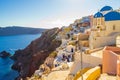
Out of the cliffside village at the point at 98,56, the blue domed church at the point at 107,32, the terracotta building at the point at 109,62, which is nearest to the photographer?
the cliffside village at the point at 98,56

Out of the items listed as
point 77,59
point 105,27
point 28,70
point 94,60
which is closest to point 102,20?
point 105,27

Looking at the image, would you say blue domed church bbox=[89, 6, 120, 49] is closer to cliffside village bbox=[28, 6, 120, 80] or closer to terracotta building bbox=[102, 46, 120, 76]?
cliffside village bbox=[28, 6, 120, 80]

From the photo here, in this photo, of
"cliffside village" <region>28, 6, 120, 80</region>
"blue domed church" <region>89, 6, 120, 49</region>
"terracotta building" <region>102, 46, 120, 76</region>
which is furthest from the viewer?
"blue domed church" <region>89, 6, 120, 49</region>

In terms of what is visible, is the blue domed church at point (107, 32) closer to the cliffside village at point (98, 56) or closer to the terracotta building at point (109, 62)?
the cliffside village at point (98, 56)

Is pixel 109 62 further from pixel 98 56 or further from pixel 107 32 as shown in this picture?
pixel 107 32

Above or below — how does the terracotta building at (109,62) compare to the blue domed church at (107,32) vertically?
below

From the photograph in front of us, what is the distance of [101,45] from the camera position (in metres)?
21.8

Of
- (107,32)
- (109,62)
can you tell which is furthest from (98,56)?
(107,32)

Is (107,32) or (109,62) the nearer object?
(109,62)

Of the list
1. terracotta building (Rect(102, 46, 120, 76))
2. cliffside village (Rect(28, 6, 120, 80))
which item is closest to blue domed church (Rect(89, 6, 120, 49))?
cliffside village (Rect(28, 6, 120, 80))

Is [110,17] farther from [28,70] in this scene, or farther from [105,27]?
[28,70]

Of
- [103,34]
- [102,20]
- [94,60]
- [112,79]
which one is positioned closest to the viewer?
[112,79]

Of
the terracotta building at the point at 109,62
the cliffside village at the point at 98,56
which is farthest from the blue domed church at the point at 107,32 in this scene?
the terracotta building at the point at 109,62

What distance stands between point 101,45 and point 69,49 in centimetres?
1485
